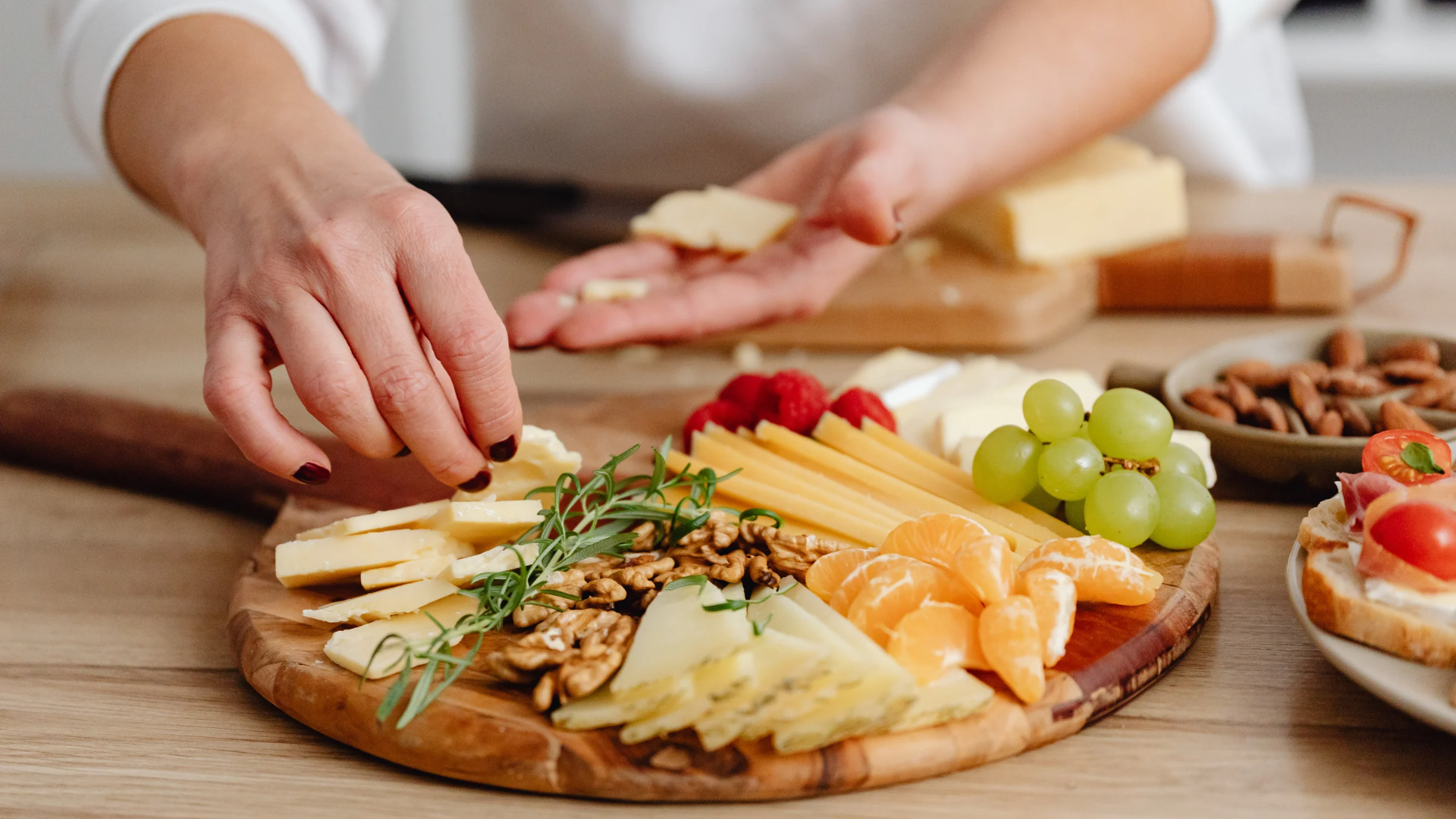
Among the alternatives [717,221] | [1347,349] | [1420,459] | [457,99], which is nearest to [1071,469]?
[1420,459]

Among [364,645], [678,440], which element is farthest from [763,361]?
[364,645]

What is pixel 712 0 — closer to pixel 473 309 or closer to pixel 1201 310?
pixel 1201 310

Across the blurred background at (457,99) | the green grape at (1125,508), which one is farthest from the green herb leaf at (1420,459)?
the blurred background at (457,99)

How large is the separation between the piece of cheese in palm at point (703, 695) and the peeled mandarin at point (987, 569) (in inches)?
7.6

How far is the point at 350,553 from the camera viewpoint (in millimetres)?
1144

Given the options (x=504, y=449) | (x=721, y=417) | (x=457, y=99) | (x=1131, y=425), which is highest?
(x=1131, y=425)

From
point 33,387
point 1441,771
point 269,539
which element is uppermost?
point 1441,771

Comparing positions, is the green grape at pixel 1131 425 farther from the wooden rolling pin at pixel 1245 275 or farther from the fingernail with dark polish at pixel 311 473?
the wooden rolling pin at pixel 1245 275

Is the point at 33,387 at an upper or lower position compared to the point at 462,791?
lower

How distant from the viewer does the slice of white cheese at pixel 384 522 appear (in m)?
1.17

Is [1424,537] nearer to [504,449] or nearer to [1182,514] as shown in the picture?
[1182,514]

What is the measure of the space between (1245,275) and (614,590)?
1.34 metres

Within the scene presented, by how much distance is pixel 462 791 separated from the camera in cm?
95

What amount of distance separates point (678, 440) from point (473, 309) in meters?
0.51
